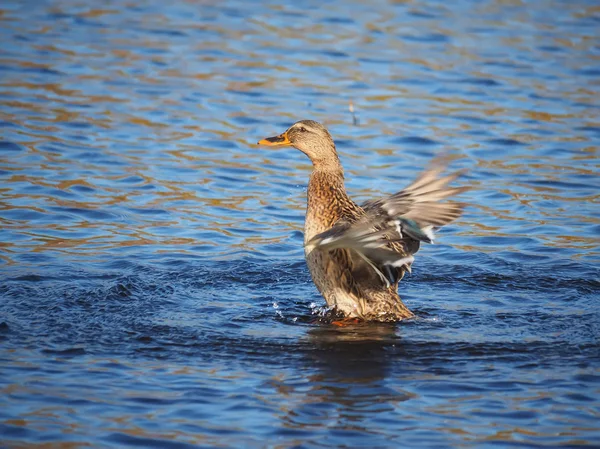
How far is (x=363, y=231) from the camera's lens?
5.65m

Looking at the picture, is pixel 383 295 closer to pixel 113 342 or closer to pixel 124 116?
pixel 113 342

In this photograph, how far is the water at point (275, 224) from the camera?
17.1ft

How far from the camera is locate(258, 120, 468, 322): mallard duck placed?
601 centimetres

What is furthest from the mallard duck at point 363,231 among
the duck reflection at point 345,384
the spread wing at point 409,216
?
the duck reflection at point 345,384

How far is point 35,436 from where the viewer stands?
483 cm

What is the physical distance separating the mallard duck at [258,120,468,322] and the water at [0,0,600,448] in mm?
262

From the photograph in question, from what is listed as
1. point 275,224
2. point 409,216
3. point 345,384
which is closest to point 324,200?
point 409,216

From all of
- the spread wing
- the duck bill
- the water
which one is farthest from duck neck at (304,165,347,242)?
the water

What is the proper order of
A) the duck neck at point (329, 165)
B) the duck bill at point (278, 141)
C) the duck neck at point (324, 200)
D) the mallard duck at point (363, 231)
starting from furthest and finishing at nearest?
the duck bill at point (278, 141) → the duck neck at point (329, 165) → the duck neck at point (324, 200) → the mallard duck at point (363, 231)

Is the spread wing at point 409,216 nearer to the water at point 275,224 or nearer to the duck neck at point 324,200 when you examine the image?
the duck neck at point 324,200

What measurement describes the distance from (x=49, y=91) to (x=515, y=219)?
586cm

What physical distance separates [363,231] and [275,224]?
328cm

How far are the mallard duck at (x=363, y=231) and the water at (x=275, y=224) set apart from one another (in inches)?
10.3

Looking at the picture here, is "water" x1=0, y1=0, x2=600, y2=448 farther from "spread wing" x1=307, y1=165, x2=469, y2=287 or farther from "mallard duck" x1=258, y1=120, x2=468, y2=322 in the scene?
"spread wing" x1=307, y1=165, x2=469, y2=287
